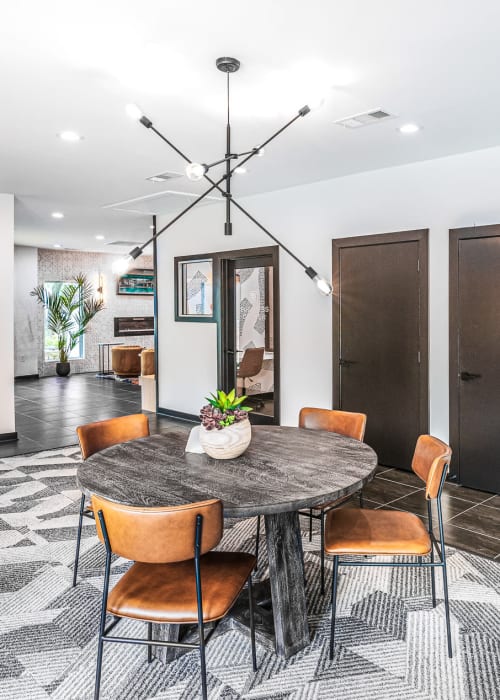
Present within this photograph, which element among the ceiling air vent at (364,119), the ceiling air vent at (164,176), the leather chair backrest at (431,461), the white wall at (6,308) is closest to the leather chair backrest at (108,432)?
the leather chair backrest at (431,461)

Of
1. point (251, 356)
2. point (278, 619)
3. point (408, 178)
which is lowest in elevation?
point (278, 619)

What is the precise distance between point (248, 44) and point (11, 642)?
9.59 feet

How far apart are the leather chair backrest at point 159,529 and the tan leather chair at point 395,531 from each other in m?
0.72

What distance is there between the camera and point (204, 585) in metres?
2.09

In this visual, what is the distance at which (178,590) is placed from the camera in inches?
80.2

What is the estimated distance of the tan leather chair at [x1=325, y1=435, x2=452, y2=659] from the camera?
7.68 feet

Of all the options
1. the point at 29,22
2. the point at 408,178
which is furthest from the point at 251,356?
the point at 29,22

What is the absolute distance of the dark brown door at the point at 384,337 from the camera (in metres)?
4.84

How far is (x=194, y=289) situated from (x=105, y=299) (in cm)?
632

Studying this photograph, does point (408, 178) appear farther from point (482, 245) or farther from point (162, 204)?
point (162, 204)

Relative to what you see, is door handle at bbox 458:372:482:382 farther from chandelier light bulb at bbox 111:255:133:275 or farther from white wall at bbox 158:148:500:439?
chandelier light bulb at bbox 111:255:133:275

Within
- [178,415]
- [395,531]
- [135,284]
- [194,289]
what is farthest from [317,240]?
[135,284]

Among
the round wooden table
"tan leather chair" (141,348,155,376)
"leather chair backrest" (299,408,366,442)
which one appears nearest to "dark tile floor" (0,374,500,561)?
"tan leather chair" (141,348,155,376)

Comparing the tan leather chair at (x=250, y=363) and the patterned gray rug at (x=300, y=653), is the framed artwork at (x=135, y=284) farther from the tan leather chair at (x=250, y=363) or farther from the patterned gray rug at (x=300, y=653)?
the patterned gray rug at (x=300, y=653)
